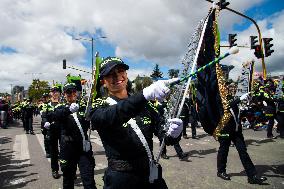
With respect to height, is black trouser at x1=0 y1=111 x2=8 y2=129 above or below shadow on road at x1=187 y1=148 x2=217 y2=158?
above

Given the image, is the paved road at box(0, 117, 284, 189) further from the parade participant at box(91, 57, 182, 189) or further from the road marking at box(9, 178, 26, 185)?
the parade participant at box(91, 57, 182, 189)

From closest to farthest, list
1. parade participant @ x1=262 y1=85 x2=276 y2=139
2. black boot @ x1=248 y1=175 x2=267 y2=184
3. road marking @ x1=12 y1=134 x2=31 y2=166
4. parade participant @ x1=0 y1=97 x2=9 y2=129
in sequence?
black boot @ x1=248 y1=175 x2=267 y2=184
road marking @ x1=12 y1=134 x2=31 y2=166
parade participant @ x1=262 y1=85 x2=276 y2=139
parade participant @ x1=0 y1=97 x2=9 y2=129

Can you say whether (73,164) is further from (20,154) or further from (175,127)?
(20,154)

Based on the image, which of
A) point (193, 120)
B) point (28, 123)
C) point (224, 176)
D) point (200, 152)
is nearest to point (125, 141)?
point (224, 176)

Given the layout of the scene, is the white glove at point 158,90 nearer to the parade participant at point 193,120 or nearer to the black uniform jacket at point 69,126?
the black uniform jacket at point 69,126

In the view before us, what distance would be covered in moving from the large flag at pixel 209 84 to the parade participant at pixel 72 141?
2225 mm

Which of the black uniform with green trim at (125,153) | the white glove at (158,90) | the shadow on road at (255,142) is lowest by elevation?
the shadow on road at (255,142)

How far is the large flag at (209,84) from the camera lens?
4930 mm

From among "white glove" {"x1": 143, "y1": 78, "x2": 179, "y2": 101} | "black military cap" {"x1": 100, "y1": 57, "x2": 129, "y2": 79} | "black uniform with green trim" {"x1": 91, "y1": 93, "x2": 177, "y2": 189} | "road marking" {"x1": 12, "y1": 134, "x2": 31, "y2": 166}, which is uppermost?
"black military cap" {"x1": 100, "y1": 57, "x2": 129, "y2": 79}

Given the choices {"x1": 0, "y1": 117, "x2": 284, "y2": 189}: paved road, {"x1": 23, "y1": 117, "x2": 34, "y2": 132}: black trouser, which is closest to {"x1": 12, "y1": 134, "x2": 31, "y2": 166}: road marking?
{"x1": 0, "y1": 117, "x2": 284, "y2": 189}: paved road

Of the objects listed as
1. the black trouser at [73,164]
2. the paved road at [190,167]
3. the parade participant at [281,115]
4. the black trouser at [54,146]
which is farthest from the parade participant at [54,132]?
the parade participant at [281,115]

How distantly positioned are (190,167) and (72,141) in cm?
413

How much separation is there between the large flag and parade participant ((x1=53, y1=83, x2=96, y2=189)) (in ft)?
7.30

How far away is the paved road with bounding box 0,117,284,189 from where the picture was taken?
7410 millimetres
